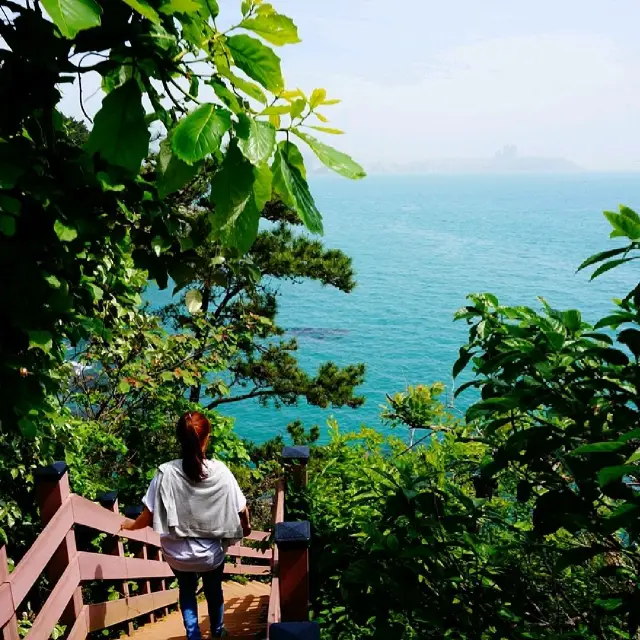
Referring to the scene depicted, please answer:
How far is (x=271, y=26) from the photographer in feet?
3.50

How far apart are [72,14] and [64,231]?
0.83m

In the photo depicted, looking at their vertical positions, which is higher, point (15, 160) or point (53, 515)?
point (15, 160)

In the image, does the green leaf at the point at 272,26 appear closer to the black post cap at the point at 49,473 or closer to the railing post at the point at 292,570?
the railing post at the point at 292,570

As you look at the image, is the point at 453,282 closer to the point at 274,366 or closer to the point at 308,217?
the point at 274,366

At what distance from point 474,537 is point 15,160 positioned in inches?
68.1

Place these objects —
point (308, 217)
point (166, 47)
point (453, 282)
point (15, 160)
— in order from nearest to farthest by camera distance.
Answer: point (308, 217) < point (166, 47) < point (15, 160) < point (453, 282)

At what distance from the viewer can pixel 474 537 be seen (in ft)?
7.04

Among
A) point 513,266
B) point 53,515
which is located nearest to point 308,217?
point 53,515

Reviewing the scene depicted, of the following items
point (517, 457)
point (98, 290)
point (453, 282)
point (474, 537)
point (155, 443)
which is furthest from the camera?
point (453, 282)

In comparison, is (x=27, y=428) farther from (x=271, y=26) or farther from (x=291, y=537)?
(x=271, y=26)

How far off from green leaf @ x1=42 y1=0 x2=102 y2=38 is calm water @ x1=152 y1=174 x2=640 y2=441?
28.5ft

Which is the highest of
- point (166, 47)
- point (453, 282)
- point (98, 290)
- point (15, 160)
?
point (166, 47)

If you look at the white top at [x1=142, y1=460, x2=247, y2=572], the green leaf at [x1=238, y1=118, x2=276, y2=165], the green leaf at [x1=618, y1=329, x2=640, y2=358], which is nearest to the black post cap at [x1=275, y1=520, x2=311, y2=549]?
the white top at [x1=142, y1=460, x2=247, y2=572]

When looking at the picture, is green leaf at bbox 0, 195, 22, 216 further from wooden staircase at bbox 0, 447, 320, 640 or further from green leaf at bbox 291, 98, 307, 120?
wooden staircase at bbox 0, 447, 320, 640
